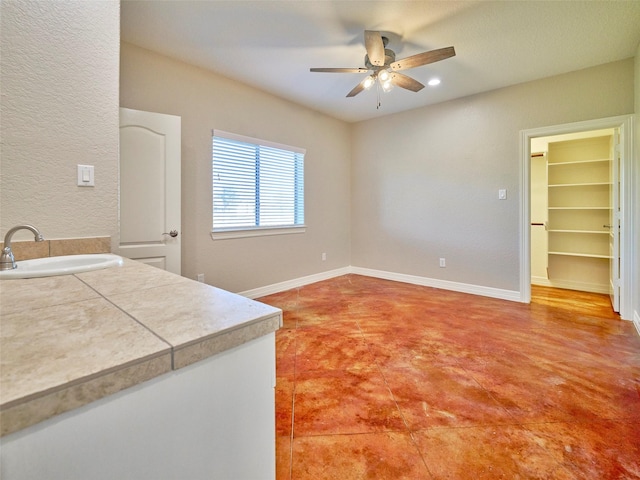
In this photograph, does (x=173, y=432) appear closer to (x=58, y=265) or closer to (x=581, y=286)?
(x=58, y=265)

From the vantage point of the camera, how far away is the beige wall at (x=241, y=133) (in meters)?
2.73

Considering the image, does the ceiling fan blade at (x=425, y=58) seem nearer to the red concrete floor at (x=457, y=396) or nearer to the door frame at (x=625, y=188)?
the door frame at (x=625, y=188)

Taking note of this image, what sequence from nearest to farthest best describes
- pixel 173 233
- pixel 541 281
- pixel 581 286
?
pixel 173 233
pixel 581 286
pixel 541 281

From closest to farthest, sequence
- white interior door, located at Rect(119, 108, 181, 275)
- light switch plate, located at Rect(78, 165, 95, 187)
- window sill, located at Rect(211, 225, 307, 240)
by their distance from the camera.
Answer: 1. light switch plate, located at Rect(78, 165, 95, 187)
2. white interior door, located at Rect(119, 108, 181, 275)
3. window sill, located at Rect(211, 225, 307, 240)

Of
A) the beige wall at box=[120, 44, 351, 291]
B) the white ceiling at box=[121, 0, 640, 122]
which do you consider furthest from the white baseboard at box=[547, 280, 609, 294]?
the beige wall at box=[120, 44, 351, 291]

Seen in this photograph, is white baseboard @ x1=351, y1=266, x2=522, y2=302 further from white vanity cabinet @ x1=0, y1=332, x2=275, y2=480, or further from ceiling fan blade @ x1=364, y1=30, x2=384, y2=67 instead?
white vanity cabinet @ x1=0, y1=332, x2=275, y2=480

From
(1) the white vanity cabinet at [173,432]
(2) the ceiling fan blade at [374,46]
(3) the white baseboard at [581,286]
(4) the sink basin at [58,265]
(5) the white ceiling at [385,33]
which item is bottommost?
(3) the white baseboard at [581,286]

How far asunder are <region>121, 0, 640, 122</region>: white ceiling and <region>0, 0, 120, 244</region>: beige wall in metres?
0.86

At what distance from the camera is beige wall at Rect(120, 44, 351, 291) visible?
8.95ft

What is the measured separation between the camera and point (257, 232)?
3.57 m

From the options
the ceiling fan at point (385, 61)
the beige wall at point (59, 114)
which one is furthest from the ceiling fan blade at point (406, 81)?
the beige wall at point (59, 114)

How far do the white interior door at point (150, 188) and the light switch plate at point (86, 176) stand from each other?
90 cm

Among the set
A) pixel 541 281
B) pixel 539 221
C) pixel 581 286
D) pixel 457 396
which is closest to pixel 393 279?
pixel 541 281

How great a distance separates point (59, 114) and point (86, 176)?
30 centimetres
